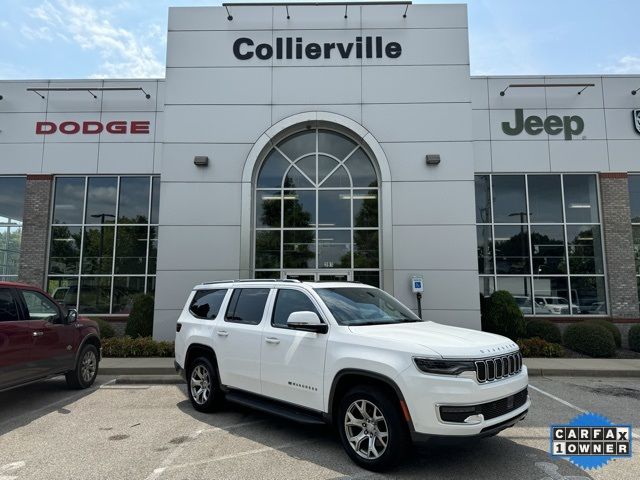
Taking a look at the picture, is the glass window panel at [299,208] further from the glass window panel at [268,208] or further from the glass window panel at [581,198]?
the glass window panel at [581,198]

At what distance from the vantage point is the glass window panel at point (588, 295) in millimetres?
14664

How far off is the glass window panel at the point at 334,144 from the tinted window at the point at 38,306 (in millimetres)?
8183

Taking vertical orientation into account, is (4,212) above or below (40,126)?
below

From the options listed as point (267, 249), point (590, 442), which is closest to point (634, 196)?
point (267, 249)

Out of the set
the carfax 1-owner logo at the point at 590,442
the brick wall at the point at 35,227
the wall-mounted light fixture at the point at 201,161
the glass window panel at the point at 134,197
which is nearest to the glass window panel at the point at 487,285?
the carfax 1-owner logo at the point at 590,442

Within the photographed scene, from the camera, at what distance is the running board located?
4.77 m

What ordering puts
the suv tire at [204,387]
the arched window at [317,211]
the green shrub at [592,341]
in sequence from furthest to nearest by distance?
the arched window at [317,211]
the green shrub at [592,341]
the suv tire at [204,387]

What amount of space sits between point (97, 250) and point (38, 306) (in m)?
8.77

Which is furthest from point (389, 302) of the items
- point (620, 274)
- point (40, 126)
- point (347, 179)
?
point (40, 126)

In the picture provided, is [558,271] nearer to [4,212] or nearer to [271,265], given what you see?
[271,265]

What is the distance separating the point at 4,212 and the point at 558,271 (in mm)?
19596

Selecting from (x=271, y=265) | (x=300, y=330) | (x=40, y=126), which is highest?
(x=40, y=126)

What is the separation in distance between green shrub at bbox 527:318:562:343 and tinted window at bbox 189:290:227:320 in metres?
10.5

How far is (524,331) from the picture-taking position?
12.4 m
